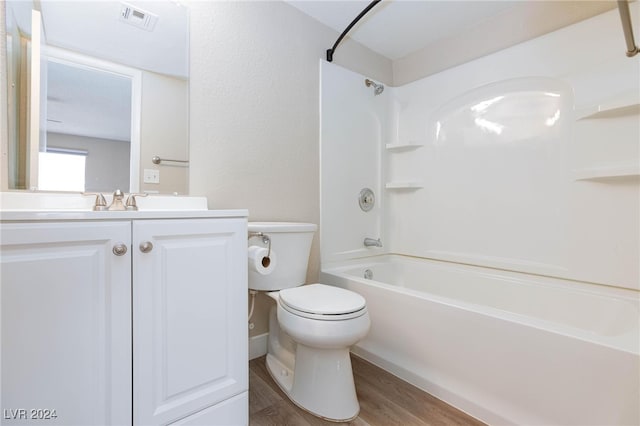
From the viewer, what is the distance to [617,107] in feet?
4.48

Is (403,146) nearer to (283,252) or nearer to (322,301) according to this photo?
(283,252)

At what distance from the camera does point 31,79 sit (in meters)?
1.12

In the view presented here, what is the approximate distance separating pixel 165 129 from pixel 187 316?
913mm

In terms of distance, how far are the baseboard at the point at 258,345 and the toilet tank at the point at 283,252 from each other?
0.42 metres

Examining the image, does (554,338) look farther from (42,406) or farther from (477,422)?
(42,406)

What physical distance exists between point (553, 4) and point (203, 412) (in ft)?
8.52

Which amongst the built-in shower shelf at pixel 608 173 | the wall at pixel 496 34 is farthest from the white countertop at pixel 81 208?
the wall at pixel 496 34

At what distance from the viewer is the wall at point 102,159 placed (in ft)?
3.89

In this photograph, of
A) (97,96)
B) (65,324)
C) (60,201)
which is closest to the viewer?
(65,324)

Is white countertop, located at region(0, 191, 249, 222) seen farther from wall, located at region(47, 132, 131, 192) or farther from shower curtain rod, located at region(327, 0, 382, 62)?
shower curtain rod, located at region(327, 0, 382, 62)

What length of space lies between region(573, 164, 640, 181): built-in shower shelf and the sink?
2.05 metres

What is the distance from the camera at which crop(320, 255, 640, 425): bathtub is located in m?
0.94

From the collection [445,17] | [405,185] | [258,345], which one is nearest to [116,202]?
[258,345]

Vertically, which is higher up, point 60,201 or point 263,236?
point 60,201
